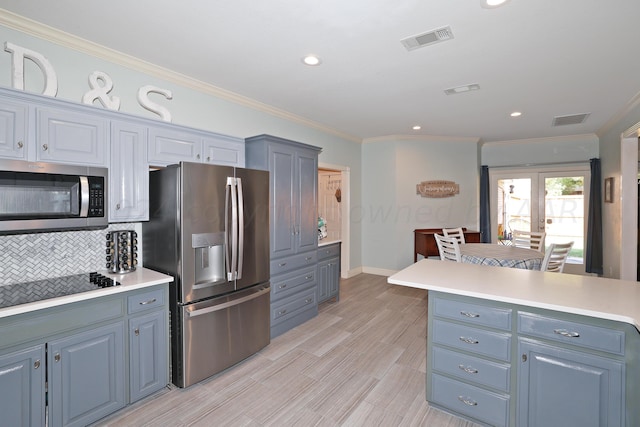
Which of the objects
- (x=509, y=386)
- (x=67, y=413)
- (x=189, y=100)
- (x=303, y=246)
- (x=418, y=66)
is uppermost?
(x=418, y=66)

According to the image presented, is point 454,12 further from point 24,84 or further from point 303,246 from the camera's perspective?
point 24,84

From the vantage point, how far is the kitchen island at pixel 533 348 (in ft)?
5.06

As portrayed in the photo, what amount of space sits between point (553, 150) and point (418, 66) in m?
4.90

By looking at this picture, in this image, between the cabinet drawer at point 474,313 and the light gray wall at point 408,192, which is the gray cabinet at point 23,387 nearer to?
the cabinet drawer at point 474,313

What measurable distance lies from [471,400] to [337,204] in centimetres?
456

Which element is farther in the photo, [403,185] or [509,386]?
[403,185]

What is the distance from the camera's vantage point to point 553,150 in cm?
601

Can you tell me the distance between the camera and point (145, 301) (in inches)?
87.6

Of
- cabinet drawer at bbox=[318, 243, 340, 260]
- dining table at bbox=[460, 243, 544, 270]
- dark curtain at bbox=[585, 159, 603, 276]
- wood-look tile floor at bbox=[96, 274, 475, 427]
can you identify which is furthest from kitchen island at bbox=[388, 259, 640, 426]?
dark curtain at bbox=[585, 159, 603, 276]

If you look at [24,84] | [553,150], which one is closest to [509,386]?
[24,84]

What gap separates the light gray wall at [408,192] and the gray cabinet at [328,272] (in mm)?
1829

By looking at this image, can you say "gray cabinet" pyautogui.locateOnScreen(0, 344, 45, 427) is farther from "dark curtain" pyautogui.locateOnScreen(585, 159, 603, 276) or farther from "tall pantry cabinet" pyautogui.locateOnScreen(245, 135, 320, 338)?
"dark curtain" pyautogui.locateOnScreen(585, 159, 603, 276)

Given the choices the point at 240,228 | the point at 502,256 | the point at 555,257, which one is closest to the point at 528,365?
the point at 502,256

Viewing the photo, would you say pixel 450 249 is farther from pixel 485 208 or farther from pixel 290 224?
pixel 485 208
